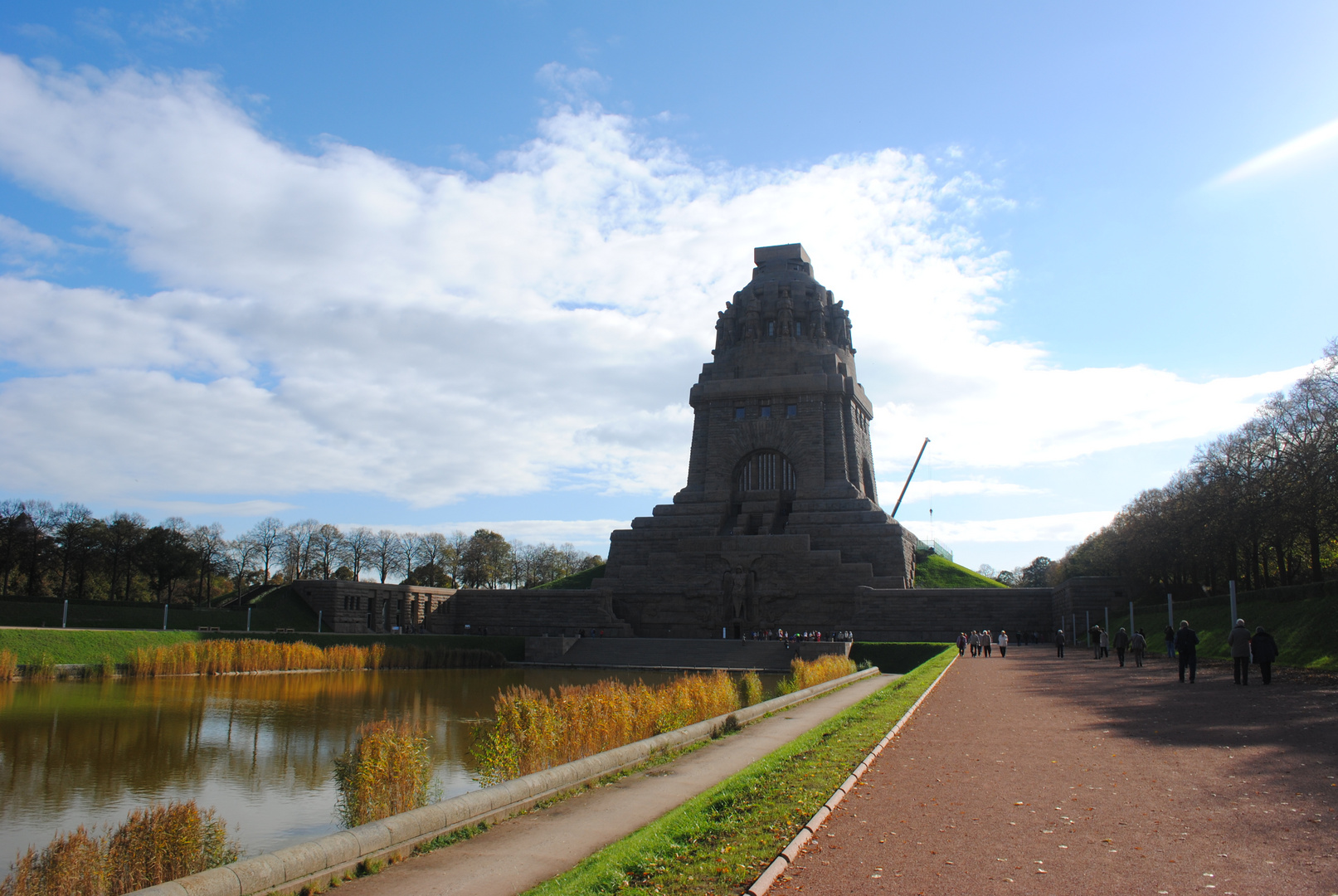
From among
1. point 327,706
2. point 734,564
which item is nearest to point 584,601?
point 734,564

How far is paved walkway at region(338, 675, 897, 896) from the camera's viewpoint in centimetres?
587

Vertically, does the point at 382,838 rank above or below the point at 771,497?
below

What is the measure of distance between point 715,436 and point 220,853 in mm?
47399

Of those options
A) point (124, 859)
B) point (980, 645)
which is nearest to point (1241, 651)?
point (124, 859)

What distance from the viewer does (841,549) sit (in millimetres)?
46406

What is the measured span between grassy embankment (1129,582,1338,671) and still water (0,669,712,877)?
739 inches

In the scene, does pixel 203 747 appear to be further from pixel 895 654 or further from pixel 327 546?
pixel 327 546

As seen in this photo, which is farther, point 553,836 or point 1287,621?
point 1287,621

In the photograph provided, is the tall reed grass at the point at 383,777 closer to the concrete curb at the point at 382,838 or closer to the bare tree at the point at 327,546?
the concrete curb at the point at 382,838

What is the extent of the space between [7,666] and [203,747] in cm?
1357

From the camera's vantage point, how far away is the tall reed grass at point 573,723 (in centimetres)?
1076

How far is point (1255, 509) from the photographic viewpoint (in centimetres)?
3250

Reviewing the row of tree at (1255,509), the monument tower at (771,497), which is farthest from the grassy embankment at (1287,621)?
the monument tower at (771,497)

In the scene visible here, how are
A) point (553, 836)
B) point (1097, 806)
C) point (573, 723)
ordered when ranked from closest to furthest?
point (553, 836) < point (1097, 806) < point (573, 723)
